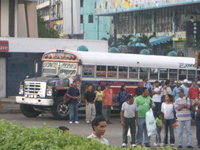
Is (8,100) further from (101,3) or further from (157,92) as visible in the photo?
(101,3)

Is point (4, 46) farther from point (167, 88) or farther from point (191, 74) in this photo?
point (167, 88)

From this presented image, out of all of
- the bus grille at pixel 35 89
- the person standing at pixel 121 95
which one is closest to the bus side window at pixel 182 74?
the person standing at pixel 121 95

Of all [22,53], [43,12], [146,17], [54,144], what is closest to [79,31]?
[146,17]

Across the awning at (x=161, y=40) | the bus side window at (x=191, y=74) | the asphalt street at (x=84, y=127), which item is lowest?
the asphalt street at (x=84, y=127)

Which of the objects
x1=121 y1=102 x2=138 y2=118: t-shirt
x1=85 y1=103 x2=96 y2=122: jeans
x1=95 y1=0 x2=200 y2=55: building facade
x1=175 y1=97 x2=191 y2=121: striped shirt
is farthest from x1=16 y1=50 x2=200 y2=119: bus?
x1=95 y1=0 x2=200 y2=55: building facade

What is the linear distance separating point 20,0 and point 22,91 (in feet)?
63.1

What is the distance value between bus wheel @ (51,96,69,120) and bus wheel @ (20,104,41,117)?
170 centimetres

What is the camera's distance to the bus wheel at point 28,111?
22.0 m

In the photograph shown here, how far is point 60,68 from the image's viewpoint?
21641 millimetres

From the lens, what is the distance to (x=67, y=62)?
70.6 ft

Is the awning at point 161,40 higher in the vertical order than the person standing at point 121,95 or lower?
higher

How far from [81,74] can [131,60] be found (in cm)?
281

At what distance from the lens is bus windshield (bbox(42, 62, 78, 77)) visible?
69.7 feet

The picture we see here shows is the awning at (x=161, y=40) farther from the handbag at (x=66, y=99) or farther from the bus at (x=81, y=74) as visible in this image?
the handbag at (x=66, y=99)
